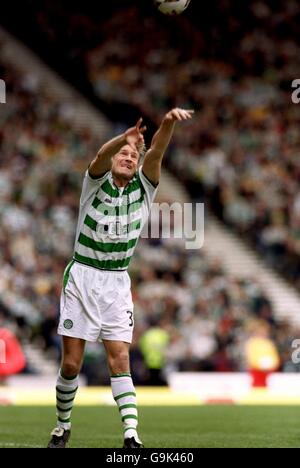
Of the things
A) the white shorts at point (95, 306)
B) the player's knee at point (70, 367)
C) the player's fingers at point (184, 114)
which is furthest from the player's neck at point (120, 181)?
the player's knee at point (70, 367)

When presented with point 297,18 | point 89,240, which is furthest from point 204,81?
point 89,240

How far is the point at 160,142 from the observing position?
33.3ft

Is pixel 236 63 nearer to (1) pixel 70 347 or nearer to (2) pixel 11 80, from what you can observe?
(2) pixel 11 80

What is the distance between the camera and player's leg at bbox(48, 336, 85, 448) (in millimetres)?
10227

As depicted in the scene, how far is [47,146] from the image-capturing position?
26672 millimetres

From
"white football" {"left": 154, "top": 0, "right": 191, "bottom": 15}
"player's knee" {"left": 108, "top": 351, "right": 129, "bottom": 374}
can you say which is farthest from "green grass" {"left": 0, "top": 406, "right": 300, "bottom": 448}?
"white football" {"left": 154, "top": 0, "right": 191, "bottom": 15}

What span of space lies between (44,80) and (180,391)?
10667 mm

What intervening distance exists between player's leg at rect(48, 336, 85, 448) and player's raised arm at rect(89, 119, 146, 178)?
1.36 m

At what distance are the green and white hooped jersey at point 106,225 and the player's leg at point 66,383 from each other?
67cm

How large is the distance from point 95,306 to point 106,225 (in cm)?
66

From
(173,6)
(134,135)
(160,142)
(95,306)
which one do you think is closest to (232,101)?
(173,6)

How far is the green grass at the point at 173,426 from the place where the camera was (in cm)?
1160

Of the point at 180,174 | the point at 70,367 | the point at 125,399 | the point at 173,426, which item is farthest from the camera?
the point at 180,174

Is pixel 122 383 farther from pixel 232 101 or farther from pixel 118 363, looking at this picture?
pixel 232 101
